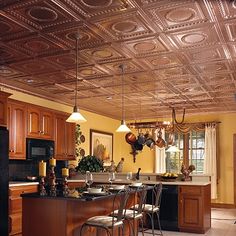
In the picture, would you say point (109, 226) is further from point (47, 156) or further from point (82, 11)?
point (47, 156)

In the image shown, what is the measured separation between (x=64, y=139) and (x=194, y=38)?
13.9 feet

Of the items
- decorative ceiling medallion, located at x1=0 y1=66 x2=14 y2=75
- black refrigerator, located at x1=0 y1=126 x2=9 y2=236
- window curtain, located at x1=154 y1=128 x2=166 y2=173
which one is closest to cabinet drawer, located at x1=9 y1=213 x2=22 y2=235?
black refrigerator, located at x1=0 y1=126 x2=9 y2=236

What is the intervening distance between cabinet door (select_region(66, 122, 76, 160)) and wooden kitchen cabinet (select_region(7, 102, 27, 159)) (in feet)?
4.80

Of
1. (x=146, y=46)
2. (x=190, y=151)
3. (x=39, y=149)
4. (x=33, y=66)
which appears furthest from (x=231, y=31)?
(x=190, y=151)

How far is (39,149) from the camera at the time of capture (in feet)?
21.8

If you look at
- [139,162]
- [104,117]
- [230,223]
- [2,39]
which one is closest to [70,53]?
[2,39]

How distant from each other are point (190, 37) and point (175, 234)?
11.8 feet

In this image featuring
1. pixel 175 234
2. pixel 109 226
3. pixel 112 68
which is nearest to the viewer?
pixel 109 226

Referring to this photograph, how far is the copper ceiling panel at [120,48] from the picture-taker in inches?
132

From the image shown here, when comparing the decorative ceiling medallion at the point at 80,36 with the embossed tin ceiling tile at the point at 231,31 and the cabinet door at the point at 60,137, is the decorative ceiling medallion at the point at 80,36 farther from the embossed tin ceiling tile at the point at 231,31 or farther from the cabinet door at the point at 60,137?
the cabinet door at the point at 60,137

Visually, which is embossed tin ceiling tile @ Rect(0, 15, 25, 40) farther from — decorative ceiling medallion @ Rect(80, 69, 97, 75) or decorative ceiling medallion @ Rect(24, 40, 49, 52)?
decorative ceiling medallion @ Rect(80, 69, 97, 75)

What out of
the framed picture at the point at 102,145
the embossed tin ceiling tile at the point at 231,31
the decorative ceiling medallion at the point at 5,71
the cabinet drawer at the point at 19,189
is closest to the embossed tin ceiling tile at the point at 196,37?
the embossed tin ceiling tile at the point at 231,31

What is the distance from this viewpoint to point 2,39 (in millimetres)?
4148

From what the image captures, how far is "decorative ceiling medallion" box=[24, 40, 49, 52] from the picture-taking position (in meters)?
4.26
